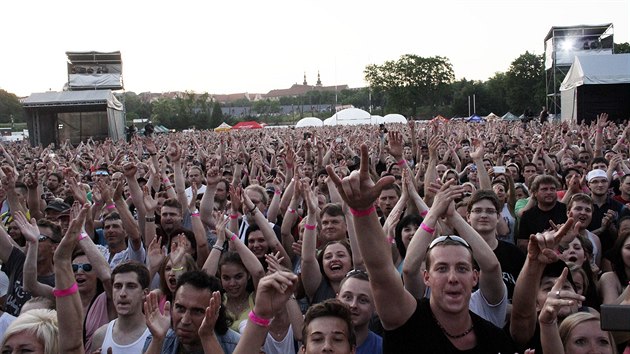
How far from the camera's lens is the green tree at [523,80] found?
8206cm

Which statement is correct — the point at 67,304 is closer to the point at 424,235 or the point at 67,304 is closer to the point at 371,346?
the point at 371,346

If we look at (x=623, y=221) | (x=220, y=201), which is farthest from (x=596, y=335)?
(x=220, y=201)

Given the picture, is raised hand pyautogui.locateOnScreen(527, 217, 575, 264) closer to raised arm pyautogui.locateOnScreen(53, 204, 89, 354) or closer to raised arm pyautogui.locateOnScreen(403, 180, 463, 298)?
raised arm pyautogui.locateOnScreen(403, 180, 463, 298)

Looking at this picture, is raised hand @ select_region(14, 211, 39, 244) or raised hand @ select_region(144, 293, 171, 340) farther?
raised hand @ select_region(14, 211, 39, 244)

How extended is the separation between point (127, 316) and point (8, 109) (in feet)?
360

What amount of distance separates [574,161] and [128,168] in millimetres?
7566

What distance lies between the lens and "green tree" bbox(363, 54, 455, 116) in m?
99.2

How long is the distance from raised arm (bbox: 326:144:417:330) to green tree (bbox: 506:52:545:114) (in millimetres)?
82861

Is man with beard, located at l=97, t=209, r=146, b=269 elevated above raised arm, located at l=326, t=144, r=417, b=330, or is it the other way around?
raised arm, located at l=326, t=144, r=417, b=330

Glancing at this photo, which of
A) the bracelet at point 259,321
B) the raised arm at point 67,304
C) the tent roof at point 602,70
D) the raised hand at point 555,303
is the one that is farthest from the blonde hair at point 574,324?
the tent roof at point 602,70

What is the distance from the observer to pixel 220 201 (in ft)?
26.5

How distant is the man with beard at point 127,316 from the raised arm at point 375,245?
175 centimetres

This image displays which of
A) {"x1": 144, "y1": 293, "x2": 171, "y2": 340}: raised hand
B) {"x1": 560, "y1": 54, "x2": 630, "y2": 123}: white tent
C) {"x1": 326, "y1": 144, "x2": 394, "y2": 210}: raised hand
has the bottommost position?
{"x1": 144, "y1": 293, "x2": 171, "y2": 340}: raised hand

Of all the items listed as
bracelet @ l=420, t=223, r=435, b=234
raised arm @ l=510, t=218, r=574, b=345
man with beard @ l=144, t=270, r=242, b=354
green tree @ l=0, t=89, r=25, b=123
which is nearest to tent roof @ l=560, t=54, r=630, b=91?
bracelet @ l=420, t=223, r=435, b=234
